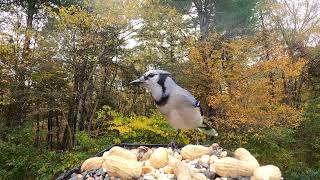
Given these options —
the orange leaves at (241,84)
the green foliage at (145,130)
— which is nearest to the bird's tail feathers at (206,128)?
the green foliage at (145,130)

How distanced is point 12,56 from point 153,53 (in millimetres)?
4812

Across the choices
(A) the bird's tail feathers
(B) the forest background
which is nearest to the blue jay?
(A) the bird's tail feathers

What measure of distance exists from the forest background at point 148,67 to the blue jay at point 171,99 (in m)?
6.81

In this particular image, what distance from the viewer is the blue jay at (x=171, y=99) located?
231 centimetres

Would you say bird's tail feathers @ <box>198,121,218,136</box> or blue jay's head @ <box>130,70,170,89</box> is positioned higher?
blue jay's head @ <box>130,70,170,89</box>

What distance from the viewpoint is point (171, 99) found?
2350mm

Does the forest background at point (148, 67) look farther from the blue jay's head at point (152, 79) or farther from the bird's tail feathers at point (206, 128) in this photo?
the blue jay's head at point (152, 79)

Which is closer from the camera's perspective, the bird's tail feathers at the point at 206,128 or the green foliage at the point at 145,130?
the bird's tail feathers at the point at 206,128

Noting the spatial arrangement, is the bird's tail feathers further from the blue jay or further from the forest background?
the forest background

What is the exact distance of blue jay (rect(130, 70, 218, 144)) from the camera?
231 centimetres

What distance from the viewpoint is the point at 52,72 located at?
13.0 metres

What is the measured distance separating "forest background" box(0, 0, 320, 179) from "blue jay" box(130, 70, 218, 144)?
6.81 m

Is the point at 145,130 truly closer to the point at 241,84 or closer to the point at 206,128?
the point at 241,84

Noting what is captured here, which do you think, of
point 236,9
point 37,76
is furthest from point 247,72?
point 37,76
